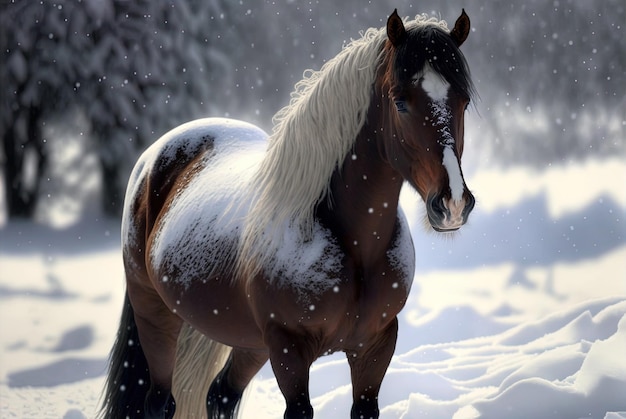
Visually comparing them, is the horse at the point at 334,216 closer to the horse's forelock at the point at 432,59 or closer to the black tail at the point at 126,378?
the horse's forelock at the point at 432,59

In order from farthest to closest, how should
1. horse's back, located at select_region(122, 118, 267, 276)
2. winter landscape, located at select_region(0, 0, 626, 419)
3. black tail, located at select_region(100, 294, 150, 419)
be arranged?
winter landscape, located at select_region(0, 0, 626, 419) < black tail, located at select_region(100, 294, 150, 419) < horse's back, located at select_region(122, 118, 267, 276)

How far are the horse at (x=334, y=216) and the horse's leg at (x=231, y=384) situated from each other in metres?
0.41

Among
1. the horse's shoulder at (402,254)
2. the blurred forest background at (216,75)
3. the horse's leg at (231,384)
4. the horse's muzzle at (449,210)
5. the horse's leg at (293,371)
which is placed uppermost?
the blurred forest background at (216,75)

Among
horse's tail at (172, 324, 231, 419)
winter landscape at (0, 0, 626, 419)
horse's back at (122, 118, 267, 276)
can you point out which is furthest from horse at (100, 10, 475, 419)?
winter landscape at (0, 0, 626, 419)

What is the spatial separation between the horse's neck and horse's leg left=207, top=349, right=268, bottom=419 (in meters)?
0.98

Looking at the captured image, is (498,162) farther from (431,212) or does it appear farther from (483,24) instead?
(431,212)

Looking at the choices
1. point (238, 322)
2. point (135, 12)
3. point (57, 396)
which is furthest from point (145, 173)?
point (135, 12)

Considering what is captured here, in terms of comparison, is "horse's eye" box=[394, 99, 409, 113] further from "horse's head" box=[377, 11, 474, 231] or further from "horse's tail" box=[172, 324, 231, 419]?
"horse's tail" box=[172, 324, 231, 419]

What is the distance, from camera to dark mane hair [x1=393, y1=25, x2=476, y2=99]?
2.05m

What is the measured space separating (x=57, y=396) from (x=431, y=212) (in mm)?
4065

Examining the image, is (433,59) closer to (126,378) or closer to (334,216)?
(334,216)

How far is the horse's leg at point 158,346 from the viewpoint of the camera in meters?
3.15

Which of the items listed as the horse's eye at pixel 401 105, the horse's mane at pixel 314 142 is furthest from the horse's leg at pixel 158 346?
the horse's eye at pixel 401 105

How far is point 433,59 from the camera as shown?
2.05 m
